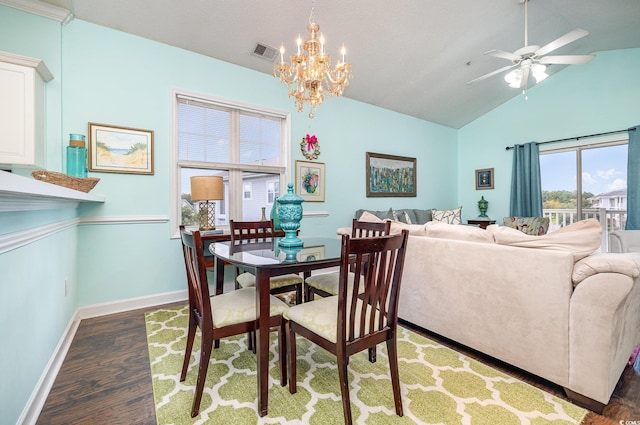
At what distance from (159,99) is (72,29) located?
841 mm

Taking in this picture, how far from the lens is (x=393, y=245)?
134cm

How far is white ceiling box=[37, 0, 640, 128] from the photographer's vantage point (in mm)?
2761

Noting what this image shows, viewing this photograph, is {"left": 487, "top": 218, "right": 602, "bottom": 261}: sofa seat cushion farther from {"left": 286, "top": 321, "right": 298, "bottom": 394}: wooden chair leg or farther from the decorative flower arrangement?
the decorative flower arrangement

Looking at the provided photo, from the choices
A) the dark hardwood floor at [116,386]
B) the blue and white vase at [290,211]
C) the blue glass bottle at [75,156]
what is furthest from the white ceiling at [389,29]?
the dark hardwood floor at [116,386]

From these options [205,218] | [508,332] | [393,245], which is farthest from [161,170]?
[508,332]

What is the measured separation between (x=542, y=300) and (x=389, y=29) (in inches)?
123

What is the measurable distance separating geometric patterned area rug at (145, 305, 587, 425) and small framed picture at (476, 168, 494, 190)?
4.86 meters

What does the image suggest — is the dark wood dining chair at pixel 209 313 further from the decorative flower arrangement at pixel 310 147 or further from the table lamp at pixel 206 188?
the decorative flower arrangement at pixel 310 147

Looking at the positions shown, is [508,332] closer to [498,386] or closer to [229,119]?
[498,386]

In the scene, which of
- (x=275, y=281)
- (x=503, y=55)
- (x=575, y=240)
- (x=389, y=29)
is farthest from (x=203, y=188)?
(x=503, y=55)

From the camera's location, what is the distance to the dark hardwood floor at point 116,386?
1.44m

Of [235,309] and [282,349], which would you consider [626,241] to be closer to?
[282,349]

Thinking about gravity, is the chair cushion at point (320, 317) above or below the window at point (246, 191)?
below

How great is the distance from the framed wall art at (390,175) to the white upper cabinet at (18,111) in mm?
3909
